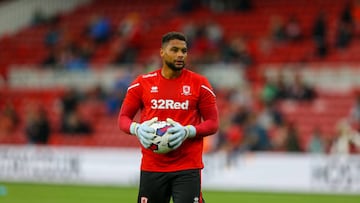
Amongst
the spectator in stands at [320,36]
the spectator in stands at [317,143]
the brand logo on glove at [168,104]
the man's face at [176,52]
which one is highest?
the spectator in stands at [320,36]

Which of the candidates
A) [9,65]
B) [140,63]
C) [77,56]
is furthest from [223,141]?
[9,65]

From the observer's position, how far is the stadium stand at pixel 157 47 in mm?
21844

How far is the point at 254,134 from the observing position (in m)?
20.2

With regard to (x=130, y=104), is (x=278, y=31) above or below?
above

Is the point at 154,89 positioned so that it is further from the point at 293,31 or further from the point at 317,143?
the point at 293,31

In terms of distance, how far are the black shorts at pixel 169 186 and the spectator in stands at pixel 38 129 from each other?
15.0 m

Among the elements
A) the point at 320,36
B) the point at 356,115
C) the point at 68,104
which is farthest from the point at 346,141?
the point at 68,104

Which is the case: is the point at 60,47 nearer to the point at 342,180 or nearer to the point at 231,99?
the point at 231,99

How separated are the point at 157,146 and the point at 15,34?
21.7 metres

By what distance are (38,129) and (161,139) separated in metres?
15.3

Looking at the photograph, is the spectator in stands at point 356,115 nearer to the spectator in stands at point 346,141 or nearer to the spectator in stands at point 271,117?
the spectator in stands at point 346,141

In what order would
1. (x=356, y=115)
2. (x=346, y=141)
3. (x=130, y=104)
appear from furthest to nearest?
(x=356, y=115) → (x=346, y=141) → (x=130, y=104)

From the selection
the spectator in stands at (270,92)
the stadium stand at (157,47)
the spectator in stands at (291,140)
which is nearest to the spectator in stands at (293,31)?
the stadium stand at (157,47)

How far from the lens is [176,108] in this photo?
817cm
